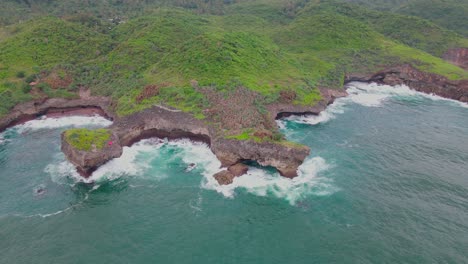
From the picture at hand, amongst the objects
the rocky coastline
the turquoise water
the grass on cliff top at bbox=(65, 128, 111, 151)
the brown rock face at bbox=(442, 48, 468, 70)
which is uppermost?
the brown rock face at bbox=(442, 48, 468, 70)

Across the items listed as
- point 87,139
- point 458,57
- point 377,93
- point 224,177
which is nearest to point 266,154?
point 224,177

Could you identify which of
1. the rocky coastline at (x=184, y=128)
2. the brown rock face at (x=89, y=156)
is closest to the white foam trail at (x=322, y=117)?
the rocky coastline at (x=184, y=128)

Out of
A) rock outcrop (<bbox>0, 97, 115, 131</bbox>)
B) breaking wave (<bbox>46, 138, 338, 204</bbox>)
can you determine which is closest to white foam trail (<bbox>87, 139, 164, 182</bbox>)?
breaking wave (<bbox>46, 138, 338, 204</bbox>)

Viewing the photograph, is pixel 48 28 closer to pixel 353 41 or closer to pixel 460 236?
pixel 353 41

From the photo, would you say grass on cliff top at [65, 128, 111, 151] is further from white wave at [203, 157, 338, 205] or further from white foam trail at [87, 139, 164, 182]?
white wave at [203, 157, 338, 205]

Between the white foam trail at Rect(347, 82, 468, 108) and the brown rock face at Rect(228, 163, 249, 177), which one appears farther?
the white foam trail at Rect(347, 82, 468, 108)
